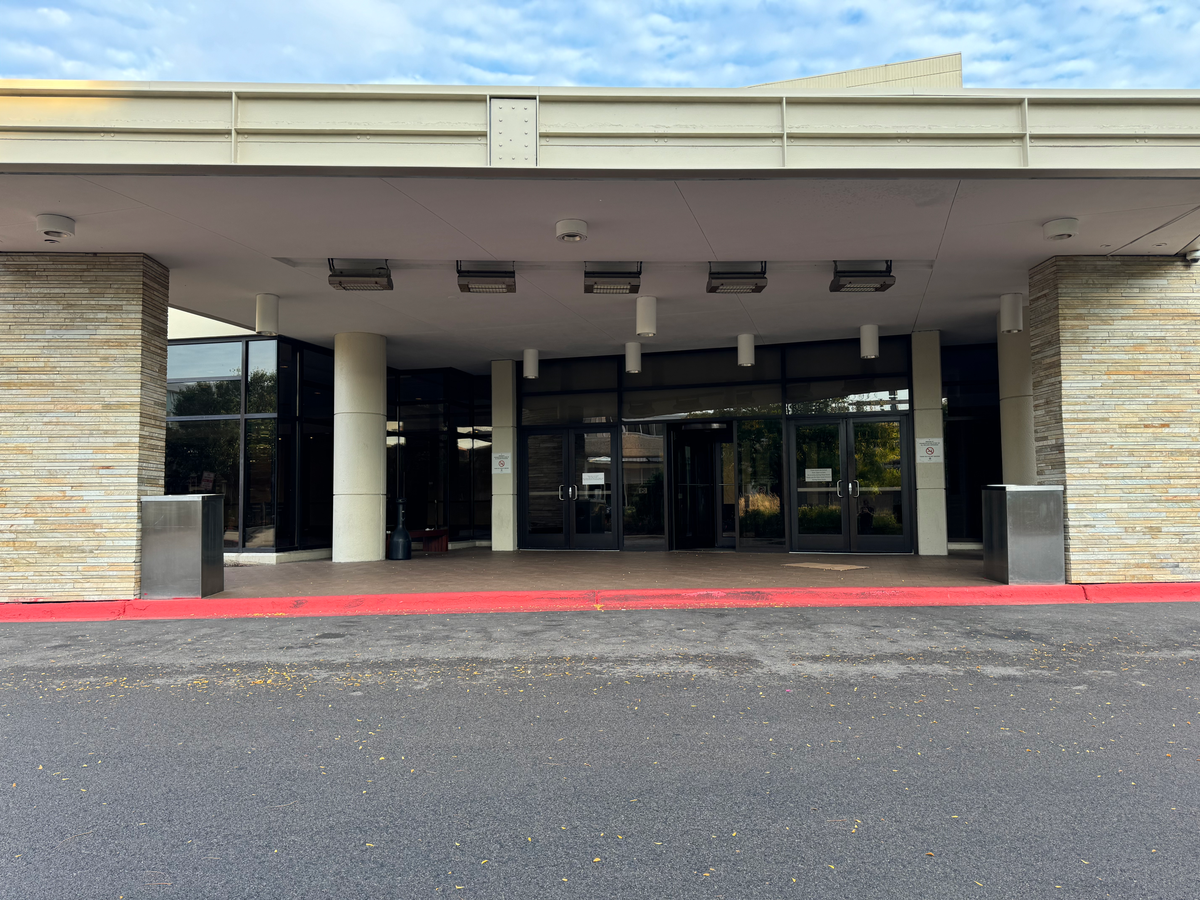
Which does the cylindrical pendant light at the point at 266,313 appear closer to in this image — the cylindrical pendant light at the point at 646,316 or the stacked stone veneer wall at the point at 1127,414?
the cylindrical pendant light at the point at 646,316

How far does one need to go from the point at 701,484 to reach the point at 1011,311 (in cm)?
675

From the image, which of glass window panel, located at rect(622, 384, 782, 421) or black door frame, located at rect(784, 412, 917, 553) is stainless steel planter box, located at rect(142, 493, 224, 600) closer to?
glass window panel, located at rect(622, 384, 782, 421)

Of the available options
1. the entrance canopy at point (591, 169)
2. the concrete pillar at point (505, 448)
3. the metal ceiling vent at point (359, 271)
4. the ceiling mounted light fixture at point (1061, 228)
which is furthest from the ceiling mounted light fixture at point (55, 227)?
the ceiling mounted light fixture at point (1061, 228)

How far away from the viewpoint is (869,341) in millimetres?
14148

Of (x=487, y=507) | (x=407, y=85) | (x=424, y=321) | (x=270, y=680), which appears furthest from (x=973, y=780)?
(x=487, y=507)

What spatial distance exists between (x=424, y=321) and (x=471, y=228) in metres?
4.90

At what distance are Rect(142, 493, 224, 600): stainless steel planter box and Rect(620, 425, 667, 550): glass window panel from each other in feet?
28.6

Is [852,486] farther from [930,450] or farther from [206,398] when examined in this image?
[206,398]

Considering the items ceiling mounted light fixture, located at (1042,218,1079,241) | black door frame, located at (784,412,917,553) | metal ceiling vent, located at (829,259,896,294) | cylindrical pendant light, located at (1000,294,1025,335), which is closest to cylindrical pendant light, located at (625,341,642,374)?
black door frame, located at (784,412,917,553)

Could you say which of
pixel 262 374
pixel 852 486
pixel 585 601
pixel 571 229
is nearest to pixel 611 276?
pixel 571 229

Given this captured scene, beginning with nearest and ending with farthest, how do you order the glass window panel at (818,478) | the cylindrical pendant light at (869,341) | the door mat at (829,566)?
the door mat at (829,566) → the cylindrical pendant light at (869,341) → the glass window panel at (818,478)

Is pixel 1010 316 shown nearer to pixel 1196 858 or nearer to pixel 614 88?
pixel 614 88

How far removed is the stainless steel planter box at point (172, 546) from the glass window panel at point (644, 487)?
344 inches

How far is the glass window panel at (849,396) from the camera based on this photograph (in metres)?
15.0
